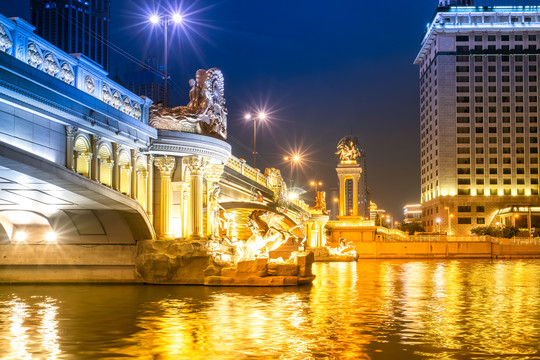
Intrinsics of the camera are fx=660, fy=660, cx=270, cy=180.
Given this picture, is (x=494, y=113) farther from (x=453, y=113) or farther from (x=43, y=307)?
(x=43, y=307)

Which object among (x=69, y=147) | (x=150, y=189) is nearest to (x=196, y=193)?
(x=150, y=189)

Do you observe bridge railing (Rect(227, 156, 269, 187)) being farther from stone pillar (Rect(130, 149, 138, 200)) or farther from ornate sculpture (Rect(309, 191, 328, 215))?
ornate sculpture (Rect(309, 191, 328, 215))

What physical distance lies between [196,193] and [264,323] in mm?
13068

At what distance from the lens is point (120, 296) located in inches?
908

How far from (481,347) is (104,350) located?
7.61m

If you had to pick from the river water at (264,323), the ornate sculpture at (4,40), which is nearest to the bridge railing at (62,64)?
the ornate sculpture at (4,40)

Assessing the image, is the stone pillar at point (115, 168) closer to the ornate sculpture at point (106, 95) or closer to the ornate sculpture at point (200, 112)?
the ornate sculpture at point (106, 95)

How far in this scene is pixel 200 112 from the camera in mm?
29812

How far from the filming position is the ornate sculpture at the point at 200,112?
2875cm

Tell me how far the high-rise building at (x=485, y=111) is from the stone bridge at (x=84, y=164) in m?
94.1

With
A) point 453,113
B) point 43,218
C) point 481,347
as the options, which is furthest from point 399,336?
point 453,113

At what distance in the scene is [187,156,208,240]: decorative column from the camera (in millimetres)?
28953

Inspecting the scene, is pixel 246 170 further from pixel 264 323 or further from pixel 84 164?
pixel 264 323

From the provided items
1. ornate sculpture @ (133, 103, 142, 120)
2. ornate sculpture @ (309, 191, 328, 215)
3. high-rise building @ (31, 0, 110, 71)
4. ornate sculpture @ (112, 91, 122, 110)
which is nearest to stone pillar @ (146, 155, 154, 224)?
ornate sculpture @ (133, 103, 142, 120)
